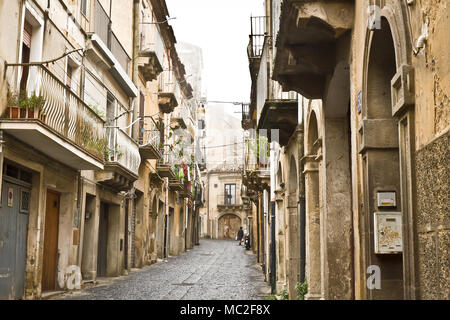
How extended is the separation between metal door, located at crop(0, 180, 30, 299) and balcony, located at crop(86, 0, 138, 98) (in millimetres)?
5097

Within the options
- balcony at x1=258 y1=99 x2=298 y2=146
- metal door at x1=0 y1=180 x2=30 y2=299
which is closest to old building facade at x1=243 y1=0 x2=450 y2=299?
balcony at x1=258 y1=99 x2=298 y2=146

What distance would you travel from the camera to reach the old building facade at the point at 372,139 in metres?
3.55

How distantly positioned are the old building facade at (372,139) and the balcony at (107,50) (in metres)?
7.05

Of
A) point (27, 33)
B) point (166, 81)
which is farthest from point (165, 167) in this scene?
point (27, 33)

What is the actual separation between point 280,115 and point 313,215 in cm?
245

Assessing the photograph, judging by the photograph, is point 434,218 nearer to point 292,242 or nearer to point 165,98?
point 292,242

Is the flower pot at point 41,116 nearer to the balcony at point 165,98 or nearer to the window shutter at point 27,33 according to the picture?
the window shutter at point 27,33

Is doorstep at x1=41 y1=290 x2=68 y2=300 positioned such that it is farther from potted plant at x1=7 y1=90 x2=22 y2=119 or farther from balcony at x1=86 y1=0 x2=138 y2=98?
balcony at x1=86 y1=0 x2=138 y2=98

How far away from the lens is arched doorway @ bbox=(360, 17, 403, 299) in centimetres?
529

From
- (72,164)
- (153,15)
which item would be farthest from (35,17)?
(153,15)

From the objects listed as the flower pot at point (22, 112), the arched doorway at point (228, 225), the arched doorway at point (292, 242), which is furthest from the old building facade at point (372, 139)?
the arched doorway at point (228, 225)

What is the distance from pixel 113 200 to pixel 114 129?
3.27 metres

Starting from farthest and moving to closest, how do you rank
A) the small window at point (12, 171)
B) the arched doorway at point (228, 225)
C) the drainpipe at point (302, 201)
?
1. the arched doorway at point (228, 225)
2. the small window at point (12, 171)
3. the drainpipe at point (302, 201)

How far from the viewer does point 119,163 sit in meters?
16.8
